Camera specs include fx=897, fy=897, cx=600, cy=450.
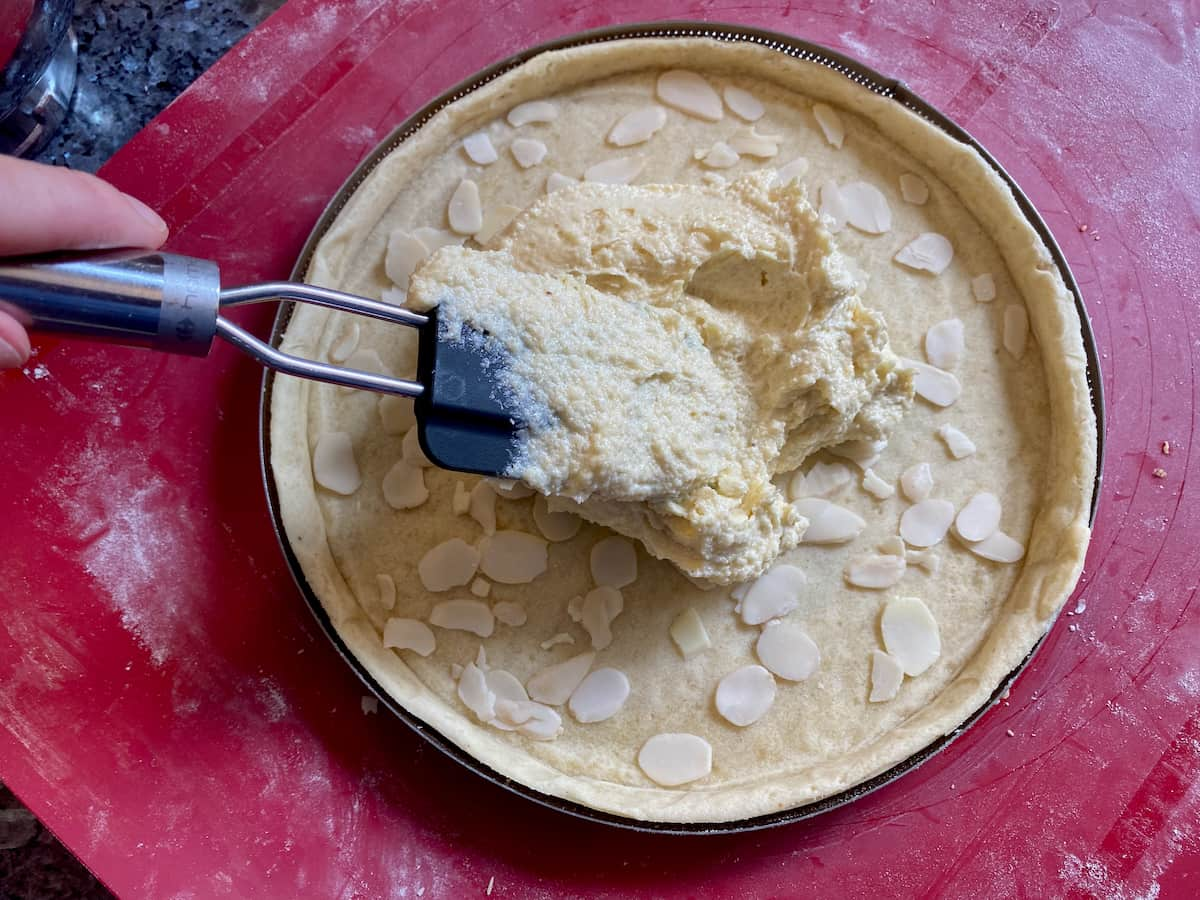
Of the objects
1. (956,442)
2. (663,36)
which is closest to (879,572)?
(956,442)

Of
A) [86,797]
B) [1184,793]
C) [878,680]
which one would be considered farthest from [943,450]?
[86,797]

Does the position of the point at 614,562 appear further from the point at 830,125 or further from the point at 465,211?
the point at 830,125

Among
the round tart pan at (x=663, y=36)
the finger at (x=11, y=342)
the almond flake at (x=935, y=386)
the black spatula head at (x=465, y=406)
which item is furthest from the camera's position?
the almond flake at (x=935, y=386)

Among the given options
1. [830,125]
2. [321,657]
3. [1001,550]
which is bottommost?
[321,657]

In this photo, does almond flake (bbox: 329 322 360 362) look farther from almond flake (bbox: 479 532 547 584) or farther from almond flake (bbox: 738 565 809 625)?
almond flake (bbox: 738 565 809 625)


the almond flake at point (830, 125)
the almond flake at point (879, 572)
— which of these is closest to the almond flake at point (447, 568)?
the almond flake at point (879, 572)

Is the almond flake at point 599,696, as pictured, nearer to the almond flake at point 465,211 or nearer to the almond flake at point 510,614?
the almond flake at point 510,614
